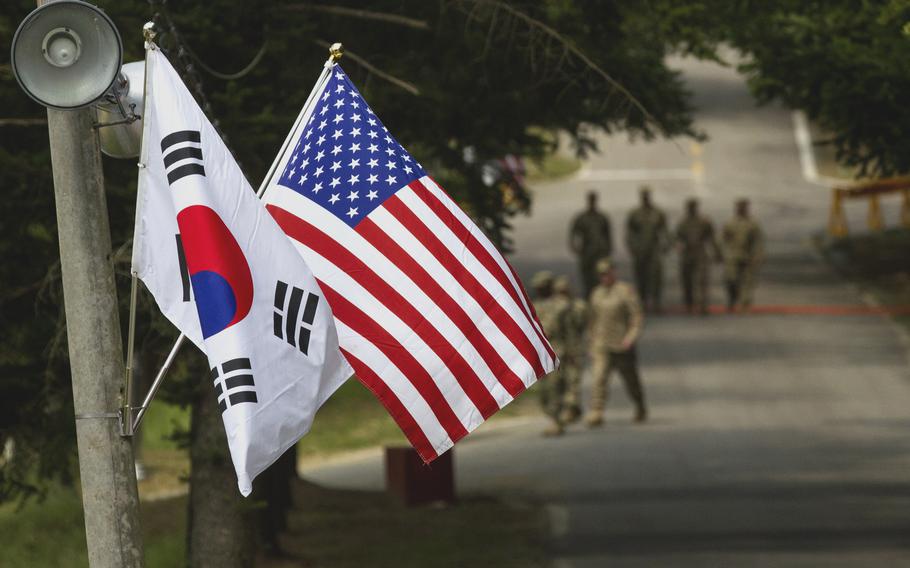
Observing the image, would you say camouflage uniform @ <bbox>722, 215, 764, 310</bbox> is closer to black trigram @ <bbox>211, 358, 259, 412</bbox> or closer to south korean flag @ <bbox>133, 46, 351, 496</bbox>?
south korean flag @ <bbox>133, 46, 351, 496</bbox>

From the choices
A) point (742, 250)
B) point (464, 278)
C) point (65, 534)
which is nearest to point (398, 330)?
point (464, 278)

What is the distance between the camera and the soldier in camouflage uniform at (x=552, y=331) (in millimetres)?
19891

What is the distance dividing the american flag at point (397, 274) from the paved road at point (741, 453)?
9.56ft

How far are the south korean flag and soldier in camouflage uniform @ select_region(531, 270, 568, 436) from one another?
1229cm

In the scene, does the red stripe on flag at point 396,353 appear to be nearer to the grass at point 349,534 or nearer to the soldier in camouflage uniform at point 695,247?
the grass at point 349,534

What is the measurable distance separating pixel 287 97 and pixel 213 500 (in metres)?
2.97

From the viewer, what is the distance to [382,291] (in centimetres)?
838

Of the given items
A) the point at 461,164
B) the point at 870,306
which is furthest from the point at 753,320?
the point at 461,164

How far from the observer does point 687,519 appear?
51.3 feet

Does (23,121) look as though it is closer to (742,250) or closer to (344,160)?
(344,160)

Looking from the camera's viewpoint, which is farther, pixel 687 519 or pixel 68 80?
pixel 687 519

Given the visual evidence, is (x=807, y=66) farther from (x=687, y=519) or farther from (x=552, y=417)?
(x=552, y=417)

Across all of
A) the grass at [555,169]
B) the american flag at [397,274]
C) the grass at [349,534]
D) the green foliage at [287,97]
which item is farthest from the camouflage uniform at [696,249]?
the grass at [555,169]

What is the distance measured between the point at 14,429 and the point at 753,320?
59.7 feet
